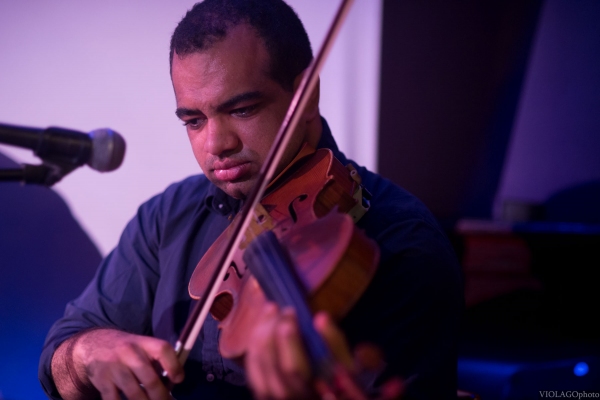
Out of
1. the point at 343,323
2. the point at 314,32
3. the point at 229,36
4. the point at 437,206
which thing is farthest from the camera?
the point at 437,206

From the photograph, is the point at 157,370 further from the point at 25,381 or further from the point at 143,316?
the point at 25,381

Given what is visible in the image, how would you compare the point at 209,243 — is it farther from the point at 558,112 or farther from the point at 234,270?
the point at 558,112

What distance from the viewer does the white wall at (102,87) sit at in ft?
5.66

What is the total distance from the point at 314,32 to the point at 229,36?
2.51ft

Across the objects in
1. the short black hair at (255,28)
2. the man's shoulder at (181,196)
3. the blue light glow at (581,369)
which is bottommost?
the blue light glow at (581,369)

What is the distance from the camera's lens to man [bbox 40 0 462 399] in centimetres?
112

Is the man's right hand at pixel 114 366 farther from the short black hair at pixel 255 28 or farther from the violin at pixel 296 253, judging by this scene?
the short black hair at pixel 255 28

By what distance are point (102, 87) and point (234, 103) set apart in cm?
72

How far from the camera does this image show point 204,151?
4.51ft

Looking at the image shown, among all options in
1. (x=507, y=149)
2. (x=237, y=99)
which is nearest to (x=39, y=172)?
(x=237, y=99)

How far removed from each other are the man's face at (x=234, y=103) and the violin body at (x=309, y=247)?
0.36 feet

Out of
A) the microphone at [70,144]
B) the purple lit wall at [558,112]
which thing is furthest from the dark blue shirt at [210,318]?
the purple lit wall at [558,112]

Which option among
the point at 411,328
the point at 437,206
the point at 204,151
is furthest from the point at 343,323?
the point at 437,206

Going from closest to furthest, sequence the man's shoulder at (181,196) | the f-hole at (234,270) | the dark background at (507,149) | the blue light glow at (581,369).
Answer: the f-hole at (234,270) < the man's shoulder at (181,196) < the blue light glow at (581,369) < the dark background at (507,149)
